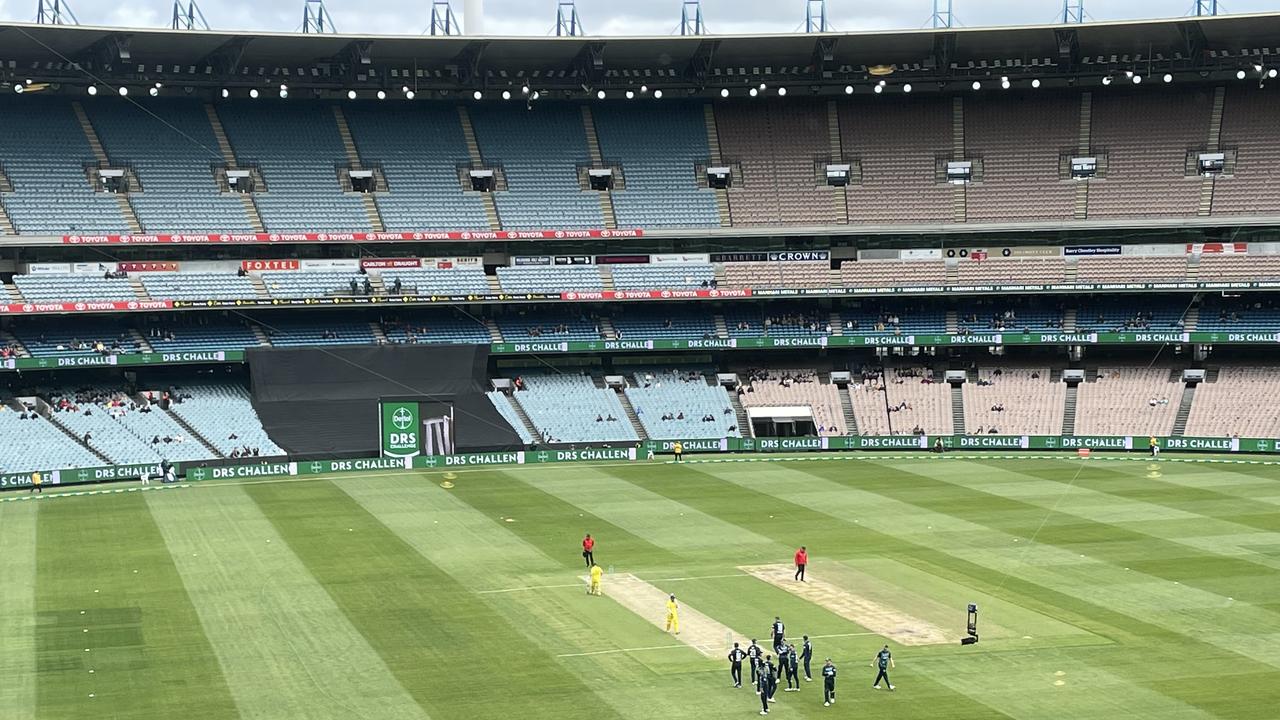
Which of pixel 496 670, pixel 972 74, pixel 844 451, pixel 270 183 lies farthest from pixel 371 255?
pixel 496 670

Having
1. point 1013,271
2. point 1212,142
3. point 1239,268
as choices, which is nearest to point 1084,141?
point 1212,142

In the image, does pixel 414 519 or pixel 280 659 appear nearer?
pixel 280 659

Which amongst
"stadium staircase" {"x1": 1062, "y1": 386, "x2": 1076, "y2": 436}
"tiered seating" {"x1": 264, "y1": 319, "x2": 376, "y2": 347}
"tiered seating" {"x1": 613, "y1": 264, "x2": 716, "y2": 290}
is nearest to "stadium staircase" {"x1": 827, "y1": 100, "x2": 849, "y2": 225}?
"tiered seating" {"x1": 613, "y1": 264, "x2": 716, "y2": 290}

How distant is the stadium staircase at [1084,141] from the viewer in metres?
82.8

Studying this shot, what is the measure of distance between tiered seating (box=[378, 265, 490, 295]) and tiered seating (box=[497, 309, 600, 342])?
2475 mm

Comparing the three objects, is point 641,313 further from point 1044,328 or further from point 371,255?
point 1044,328

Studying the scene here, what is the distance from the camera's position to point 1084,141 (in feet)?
277

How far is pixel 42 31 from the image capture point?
2753 inches

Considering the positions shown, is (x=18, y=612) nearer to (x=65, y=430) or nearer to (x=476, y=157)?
(x=65, y=430)

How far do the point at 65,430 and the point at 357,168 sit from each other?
70.0 feet

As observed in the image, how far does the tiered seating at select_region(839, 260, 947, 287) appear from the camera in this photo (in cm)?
8250

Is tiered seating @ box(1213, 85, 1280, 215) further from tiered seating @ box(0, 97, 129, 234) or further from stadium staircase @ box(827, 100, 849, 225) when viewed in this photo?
tiered seating @ box(0, 97, 129, 234)

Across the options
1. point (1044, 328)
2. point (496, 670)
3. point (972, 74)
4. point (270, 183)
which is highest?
point (972, 74)

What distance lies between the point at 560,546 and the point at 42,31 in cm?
3731
